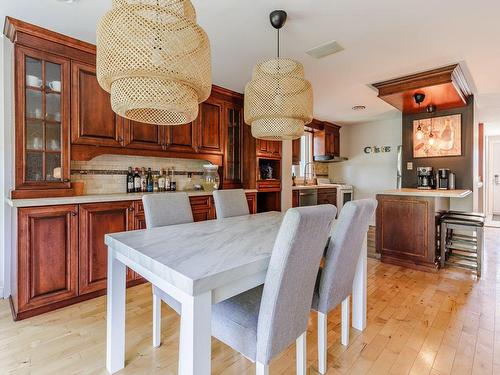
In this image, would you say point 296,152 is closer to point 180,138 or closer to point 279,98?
point 180,138

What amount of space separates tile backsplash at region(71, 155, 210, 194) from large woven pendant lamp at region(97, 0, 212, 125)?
Answer: 1.89 metres

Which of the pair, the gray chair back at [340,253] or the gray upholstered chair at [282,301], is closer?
the gray upholstered chair at [282,301]

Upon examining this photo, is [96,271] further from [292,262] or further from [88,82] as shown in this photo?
[292,262]

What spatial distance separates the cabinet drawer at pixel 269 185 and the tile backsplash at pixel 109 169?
1268 mm

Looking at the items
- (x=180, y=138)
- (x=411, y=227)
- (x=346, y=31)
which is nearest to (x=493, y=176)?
(x=411, y=227)

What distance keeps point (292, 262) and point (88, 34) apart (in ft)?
8.48

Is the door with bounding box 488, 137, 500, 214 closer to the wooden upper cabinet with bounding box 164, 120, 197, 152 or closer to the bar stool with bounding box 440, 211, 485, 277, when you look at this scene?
the bar stool with bounding box 440, 211, 485, 277

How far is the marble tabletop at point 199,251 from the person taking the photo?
1.03 m

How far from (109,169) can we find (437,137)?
15.4 ft

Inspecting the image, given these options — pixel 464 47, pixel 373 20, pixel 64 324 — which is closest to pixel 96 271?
pixel 64 324

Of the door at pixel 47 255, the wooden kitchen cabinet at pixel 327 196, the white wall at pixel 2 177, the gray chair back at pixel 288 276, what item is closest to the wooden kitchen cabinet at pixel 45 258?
the door at pixel 47 255

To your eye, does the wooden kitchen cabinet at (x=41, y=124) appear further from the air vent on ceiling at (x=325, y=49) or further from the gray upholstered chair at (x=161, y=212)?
the air vent on ceiling at (x=325, y=49)

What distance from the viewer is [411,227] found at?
333 centimetres

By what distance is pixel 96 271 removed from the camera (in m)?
2.50
